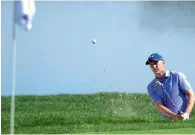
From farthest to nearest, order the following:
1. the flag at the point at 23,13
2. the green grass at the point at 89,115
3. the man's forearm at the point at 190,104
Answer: the man's forearm at the point at 190,104, the green grass at the point at 89,115, the flag at the point at 23,13

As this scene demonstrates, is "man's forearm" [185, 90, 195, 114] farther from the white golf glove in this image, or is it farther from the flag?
the flag

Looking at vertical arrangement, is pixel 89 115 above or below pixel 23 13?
below

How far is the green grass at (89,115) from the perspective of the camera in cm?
457

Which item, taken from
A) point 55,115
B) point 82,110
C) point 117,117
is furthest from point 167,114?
point 82,110

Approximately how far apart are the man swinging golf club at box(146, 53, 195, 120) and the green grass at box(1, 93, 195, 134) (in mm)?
104

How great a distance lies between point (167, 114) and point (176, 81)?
281 millimetres

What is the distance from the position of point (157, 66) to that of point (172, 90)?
0.22 meters

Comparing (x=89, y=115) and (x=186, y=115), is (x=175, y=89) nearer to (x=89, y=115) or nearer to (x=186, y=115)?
(x=186, y=115)

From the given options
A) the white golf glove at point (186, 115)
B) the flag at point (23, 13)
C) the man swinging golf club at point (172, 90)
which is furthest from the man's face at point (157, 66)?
the flag at point (23, 13)

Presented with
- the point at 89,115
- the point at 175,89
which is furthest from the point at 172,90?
the point at 89,115

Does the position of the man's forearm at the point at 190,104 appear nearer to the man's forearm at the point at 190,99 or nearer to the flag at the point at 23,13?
the man's forearm at the point at 190,99

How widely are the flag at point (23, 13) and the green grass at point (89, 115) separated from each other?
43.7 inches

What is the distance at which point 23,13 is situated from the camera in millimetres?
3387

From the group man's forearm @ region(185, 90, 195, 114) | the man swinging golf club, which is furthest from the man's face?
man's forearm @ region(185, 90, 195, 114)
